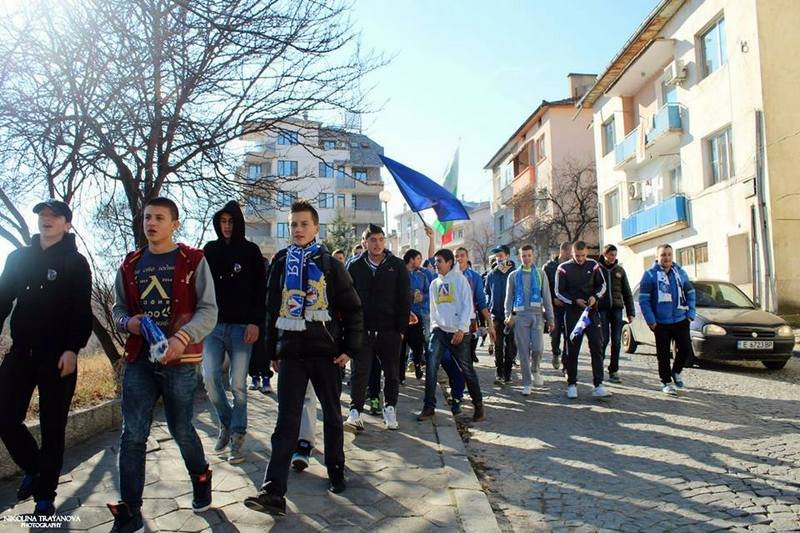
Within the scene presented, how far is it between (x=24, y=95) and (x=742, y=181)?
18564mm

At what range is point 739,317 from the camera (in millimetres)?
10172

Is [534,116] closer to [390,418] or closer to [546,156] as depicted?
[546,156]

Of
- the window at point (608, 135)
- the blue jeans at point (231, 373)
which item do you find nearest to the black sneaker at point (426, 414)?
the blue jeans at point (231, 373)

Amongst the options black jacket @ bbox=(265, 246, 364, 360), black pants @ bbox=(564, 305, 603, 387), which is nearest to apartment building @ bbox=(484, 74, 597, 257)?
black pants @ bbox=(564, 305, 603, 387)

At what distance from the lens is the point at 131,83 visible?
650 cm

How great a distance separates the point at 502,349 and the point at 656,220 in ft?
57.2

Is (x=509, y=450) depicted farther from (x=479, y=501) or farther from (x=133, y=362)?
(x=133, y=362)

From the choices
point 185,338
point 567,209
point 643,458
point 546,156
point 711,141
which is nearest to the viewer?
point 185,338

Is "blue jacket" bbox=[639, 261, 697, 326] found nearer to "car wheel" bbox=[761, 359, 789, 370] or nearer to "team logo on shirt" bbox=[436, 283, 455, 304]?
"team logo on shirt" bbox=[436, 283, 455, 304]

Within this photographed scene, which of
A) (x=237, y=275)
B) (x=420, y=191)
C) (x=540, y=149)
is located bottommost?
(x=237, y=275)

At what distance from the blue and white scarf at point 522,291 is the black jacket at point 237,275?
13.3 feet

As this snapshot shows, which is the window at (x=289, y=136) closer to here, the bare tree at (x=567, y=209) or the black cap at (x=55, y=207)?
the black cap at (x=55, y=207)

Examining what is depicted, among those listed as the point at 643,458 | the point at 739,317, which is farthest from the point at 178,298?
the point at 739,317

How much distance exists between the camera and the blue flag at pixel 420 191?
9.86 m
